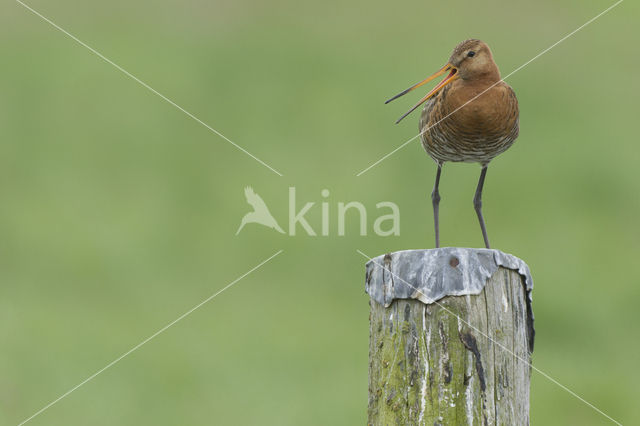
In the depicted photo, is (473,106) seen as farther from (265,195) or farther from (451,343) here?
(265,195)

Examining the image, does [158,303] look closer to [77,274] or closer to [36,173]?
[77,274]

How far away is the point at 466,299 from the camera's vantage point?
2961mm

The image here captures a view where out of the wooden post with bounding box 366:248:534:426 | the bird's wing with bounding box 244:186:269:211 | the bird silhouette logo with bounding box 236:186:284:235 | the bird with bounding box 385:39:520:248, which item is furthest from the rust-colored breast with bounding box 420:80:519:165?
the bird's wing with bounding box 244:186:269:211

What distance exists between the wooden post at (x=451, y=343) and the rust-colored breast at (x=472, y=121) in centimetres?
154

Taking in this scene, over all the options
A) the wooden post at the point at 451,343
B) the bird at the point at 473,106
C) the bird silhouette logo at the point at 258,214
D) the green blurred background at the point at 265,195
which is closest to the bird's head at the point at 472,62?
the bird at the point at 473,106

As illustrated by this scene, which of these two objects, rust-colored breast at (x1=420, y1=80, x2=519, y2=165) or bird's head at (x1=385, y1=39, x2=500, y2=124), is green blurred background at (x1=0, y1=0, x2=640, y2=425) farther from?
bird's head at (x1=385, y1=39, x2=500, y2=124)

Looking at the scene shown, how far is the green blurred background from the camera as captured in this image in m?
9.70

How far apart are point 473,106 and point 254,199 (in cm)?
793

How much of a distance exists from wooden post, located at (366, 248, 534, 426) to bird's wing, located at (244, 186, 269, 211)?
881cm

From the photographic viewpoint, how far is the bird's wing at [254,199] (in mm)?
11965

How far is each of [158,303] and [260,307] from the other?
145cm

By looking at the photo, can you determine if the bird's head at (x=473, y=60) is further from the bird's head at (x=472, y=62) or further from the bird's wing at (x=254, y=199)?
the bird's wing at (x=254, y=199)

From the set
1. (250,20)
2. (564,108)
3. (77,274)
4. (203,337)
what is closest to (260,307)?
(203,337)

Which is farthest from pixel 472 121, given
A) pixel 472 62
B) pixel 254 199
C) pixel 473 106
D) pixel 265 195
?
pixel 265 195
